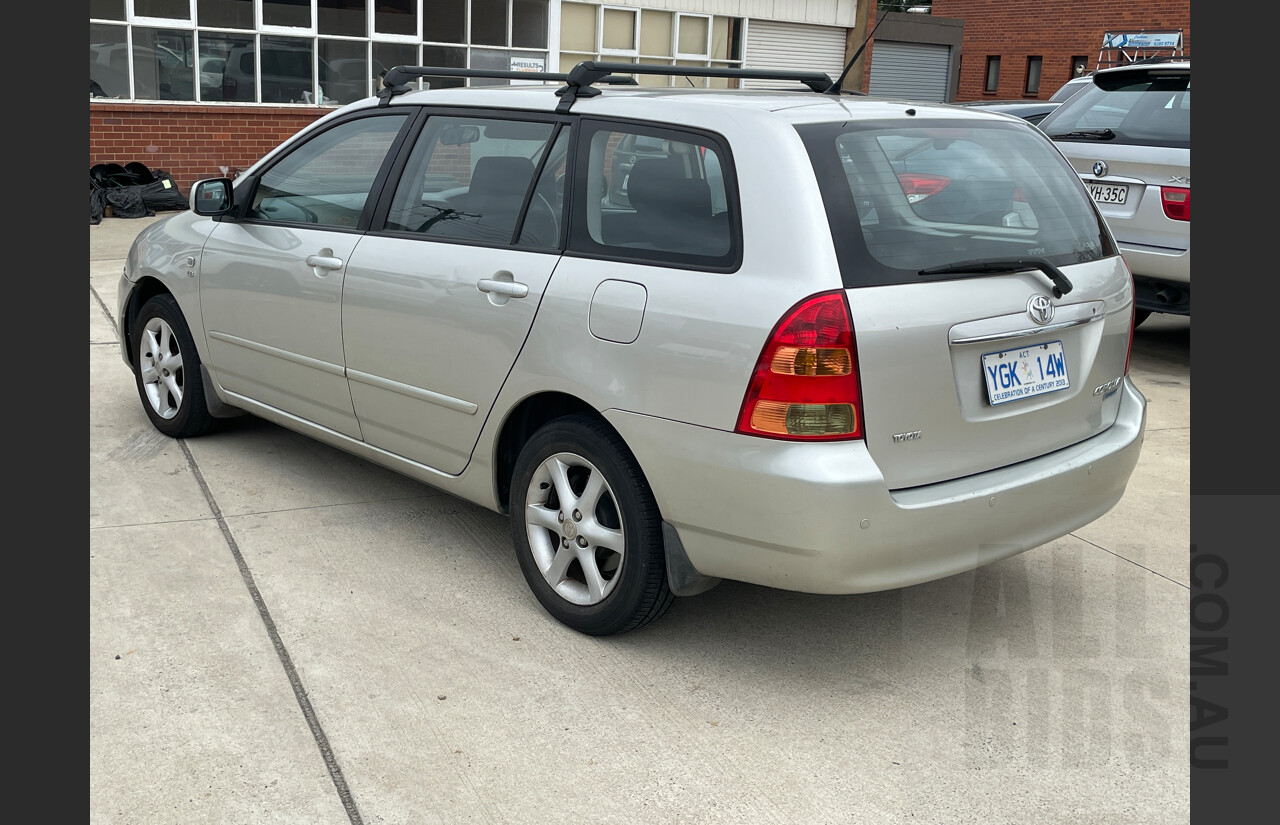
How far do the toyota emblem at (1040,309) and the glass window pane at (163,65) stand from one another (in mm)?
13568

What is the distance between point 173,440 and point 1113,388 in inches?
161

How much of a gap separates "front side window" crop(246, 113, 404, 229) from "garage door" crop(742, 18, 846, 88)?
51.4 ft

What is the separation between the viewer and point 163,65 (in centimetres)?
1448

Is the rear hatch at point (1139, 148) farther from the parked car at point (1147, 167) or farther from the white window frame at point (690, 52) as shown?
the white window frame at point (690, 52)

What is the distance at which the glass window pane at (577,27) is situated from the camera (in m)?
17.8

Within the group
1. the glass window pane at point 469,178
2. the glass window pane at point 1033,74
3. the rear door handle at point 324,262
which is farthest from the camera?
the glass window pane at point 1033,74

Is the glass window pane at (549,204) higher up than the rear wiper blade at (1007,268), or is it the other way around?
the glass window pane at (549,204)

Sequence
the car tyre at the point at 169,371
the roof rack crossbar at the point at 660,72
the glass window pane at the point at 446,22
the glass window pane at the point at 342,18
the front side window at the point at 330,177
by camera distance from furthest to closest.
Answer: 1. the glass window pane at the point at 446,22
2. the glass window pane at the point at 342,18
3. the car tyre at the point at 169,371
4. the front side window at the point at 330,177
5. the roof rack crossbar at the point at 660,72

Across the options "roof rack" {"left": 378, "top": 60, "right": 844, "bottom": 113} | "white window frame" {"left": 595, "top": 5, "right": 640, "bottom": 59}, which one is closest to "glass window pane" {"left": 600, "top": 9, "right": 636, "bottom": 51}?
"white window frame" {"left": 595, "top": 5, "right": 640, "bottom": 59}

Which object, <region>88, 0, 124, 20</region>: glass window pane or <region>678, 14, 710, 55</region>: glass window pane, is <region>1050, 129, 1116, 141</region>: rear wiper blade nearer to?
<region>88, 0, 124, 20</region>: glass window pane

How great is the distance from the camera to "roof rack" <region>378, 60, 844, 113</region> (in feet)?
12.4

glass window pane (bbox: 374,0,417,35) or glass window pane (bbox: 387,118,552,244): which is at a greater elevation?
glass window pane (bbox: 374,0,417,35)

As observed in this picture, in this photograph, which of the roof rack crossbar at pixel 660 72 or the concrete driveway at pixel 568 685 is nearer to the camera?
the concrete driveway at pixel 568 685

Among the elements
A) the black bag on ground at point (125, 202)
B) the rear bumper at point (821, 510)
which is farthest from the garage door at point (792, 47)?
the rear bumper at point (821, 510)
